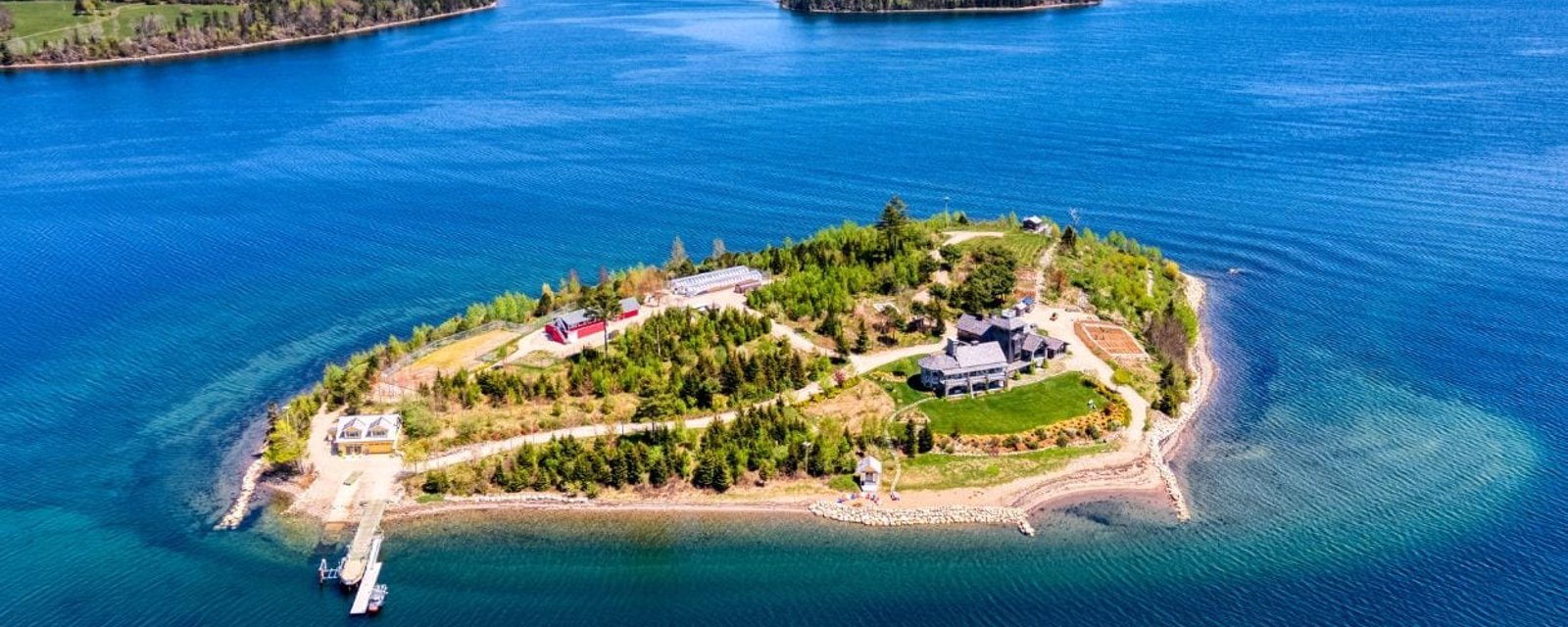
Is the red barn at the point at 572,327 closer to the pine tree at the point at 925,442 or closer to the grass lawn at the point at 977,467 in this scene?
the pine tree at the point at 925,442

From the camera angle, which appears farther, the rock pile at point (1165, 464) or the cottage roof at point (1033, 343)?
the cottage roof at point (1033, 343)

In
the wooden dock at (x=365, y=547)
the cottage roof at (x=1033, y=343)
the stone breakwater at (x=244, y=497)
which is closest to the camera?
the wooden dock at (x=365, y=547)

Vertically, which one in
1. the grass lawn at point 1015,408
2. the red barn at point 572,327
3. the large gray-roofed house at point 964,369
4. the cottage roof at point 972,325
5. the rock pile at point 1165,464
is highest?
the red barn at point 572,327

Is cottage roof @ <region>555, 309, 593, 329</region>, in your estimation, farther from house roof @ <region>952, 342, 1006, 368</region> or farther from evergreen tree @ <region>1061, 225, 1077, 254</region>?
evergreen tree @ <region>1061, 225, 1077, 254</region>

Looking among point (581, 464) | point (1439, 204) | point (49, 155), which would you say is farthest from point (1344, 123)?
point (49, 155)

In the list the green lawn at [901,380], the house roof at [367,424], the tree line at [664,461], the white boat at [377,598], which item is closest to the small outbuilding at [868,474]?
the tree line at [664,461]

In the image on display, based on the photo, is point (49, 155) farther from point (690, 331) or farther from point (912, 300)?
point (912, 300)

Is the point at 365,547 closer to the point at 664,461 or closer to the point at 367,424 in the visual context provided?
the point at 367,424
